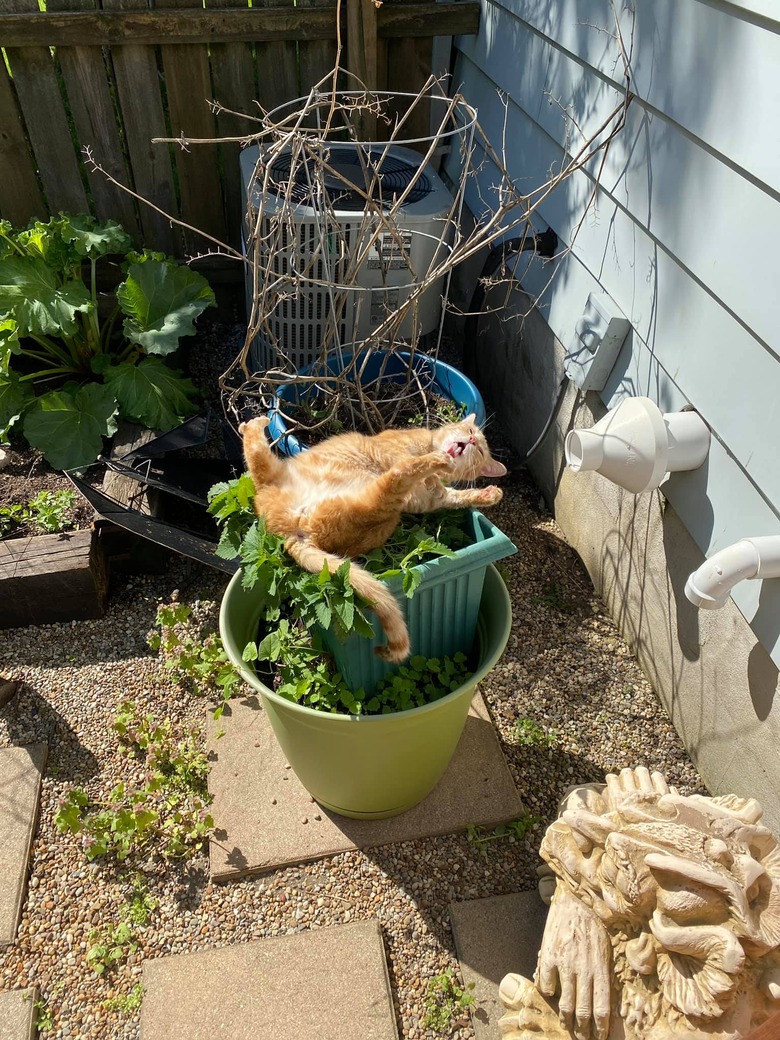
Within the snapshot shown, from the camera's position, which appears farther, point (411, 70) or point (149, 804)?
point (411, 70)

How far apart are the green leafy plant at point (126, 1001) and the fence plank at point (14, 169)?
389cm

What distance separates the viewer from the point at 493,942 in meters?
1.95

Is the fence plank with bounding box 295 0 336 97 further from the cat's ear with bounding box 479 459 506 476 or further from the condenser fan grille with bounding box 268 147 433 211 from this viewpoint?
the cat's ear with bounding box 479 459 506 476

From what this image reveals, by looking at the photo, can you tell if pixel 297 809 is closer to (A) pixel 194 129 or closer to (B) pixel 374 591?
(B) pixel 374 591

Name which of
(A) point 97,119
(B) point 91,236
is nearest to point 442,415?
(B) point 91,236

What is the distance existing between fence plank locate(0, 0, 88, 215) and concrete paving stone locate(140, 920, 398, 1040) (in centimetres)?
383

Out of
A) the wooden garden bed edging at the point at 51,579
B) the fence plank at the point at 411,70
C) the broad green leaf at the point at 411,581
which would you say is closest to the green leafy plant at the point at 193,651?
the wooden garden bed edging at the point at 51,579

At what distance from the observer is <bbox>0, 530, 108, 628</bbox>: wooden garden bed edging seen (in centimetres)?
267

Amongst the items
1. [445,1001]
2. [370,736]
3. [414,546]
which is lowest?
[445,1001]

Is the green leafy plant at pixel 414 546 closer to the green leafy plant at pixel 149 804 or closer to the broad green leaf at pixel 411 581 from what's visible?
the broad green leaf at pixel 411 581

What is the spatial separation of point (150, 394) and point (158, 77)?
1.78 meters

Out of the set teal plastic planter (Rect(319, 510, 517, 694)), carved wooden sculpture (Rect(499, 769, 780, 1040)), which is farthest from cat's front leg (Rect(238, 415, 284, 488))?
carved wooden sculpture (Rect(499, 769, 780, 1040))

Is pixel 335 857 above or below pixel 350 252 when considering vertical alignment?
below

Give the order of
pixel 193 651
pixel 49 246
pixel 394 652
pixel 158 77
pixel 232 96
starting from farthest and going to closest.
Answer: pixel 232 96
pixel 158 77
pixel 49 246
pixel 193 651
pixel 394 652
